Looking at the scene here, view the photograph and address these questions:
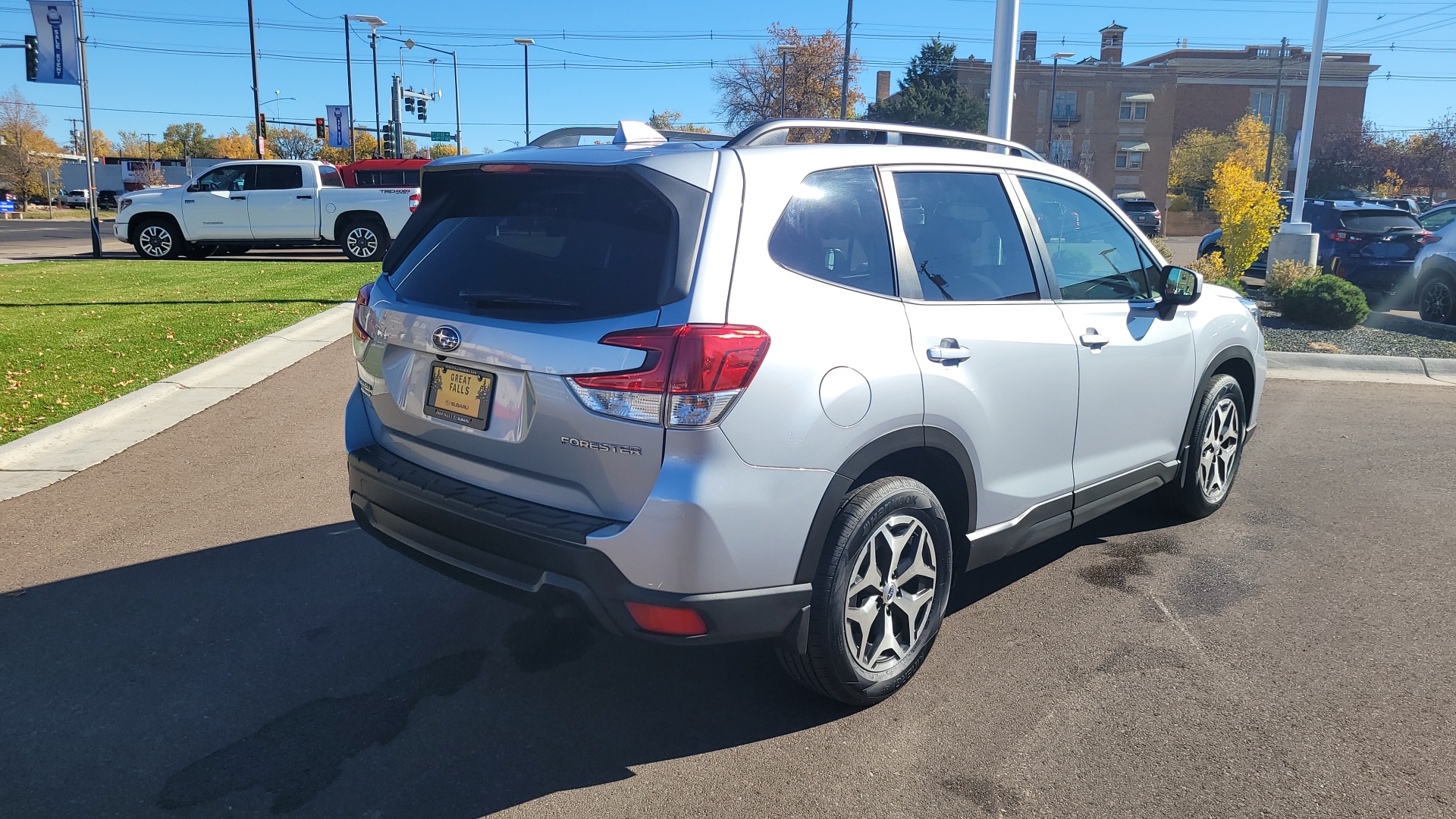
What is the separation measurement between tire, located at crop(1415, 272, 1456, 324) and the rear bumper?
13.6 meters

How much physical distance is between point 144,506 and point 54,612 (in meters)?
1.37

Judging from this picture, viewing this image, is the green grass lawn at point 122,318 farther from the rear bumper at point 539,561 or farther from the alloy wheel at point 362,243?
the rear bumper at point 539,561

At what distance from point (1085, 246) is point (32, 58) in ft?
79.1

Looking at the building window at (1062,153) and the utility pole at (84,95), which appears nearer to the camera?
the utility pole at (84,95)

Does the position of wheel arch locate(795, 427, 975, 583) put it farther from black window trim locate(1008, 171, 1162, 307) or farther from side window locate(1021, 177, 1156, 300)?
side window locate(1021, 177, 1156, 300)

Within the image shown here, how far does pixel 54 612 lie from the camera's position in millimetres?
4094

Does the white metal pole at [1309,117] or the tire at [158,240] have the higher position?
the white metal pole at [1309,117]

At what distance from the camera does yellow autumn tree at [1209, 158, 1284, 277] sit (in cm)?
1522

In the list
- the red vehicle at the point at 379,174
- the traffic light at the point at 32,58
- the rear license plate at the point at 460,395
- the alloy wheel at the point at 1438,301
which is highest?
the traffic light at the point at 32,58

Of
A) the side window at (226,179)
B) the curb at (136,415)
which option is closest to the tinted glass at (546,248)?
the curb at (136,415)

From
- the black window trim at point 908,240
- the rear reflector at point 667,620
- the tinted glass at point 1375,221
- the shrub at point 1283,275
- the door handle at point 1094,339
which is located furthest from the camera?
the tinted glass at point 1375,221

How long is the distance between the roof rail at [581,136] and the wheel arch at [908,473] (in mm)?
1323

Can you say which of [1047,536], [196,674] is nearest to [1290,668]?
[1047,536]

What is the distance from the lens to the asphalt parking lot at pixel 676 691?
2.99 m
